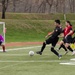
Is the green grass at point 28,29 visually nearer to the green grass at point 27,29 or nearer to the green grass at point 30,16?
the green grass at point 27,29

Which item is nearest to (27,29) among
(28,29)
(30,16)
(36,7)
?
(28,29)

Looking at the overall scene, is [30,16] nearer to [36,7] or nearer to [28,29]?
[28,29]

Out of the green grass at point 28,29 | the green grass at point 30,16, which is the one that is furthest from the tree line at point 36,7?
the green grass at point 28,29

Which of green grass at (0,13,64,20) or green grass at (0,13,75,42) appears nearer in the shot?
green grass at (0,13,75,42)

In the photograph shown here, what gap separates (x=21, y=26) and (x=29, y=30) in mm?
1501

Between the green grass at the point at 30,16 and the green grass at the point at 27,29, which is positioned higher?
the green grass at the point at 27,29

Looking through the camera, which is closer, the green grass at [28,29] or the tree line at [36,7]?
the green grass at [28,29]

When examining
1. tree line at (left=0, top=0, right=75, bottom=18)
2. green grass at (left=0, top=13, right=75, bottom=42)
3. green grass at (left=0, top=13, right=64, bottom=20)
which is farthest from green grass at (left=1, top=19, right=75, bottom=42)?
tree line at (left=0, top=0, right=75, bottom=18)

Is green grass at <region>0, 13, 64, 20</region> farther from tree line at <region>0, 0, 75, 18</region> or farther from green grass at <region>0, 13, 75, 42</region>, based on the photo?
tree line at <region>0, 0, 75, 18</region>

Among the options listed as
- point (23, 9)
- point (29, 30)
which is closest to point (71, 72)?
point (29, 30)

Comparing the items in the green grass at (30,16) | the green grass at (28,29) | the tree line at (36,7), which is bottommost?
the tree line at (36,7)

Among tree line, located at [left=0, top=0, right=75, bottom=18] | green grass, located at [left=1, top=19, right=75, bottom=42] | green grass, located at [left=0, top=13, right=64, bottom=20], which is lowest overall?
tree line, located at [left=0, top=0, right=75, bottom=18]

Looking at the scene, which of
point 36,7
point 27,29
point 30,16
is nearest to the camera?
point 27,29

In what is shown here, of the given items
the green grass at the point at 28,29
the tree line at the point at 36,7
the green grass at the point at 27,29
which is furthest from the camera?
the tree line at the point at 36,7
